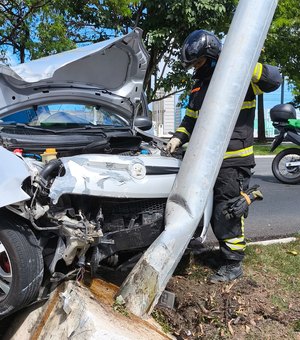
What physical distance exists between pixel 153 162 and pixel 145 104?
203 centimetres

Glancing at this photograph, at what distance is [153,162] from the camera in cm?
342

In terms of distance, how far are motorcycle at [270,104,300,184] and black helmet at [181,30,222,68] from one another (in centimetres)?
546

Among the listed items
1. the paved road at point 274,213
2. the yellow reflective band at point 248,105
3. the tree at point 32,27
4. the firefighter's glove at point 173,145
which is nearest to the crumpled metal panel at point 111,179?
the firefighter's glove at point 173,145

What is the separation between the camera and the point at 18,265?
2.79 meters

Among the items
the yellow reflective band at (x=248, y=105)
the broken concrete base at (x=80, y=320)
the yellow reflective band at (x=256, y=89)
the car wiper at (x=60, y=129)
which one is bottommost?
the broken concrete base at (x=80, y=320)

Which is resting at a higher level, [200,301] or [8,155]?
[8,155]

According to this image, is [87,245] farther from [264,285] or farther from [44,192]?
[264,285]

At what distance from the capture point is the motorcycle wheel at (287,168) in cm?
909

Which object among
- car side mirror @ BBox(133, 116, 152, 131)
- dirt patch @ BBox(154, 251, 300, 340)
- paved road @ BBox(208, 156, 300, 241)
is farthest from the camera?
paved road @ BBox(208, 156, 300, 241)

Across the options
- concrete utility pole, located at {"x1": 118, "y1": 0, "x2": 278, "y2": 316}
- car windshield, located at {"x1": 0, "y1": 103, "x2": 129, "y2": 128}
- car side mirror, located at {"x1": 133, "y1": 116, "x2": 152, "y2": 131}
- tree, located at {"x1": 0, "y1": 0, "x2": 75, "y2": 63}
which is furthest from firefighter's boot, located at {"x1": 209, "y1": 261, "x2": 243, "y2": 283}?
tree, located at {"x1": 0, "y1": 0, "x2": 75, "y2": 63}

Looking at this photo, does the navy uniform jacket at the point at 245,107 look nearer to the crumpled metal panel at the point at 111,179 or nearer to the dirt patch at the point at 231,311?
the crumpled metal panel at the point at 111,179

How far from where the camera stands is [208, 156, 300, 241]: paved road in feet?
18.6

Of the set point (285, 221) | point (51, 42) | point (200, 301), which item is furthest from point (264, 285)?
point (51, 42)

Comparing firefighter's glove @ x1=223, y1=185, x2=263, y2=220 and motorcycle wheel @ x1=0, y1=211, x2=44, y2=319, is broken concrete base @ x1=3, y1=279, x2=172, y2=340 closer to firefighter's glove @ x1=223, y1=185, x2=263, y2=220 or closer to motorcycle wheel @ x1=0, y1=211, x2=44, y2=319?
motorcycle wheel @ x1=0, y1=211, x2=44, y2=319
